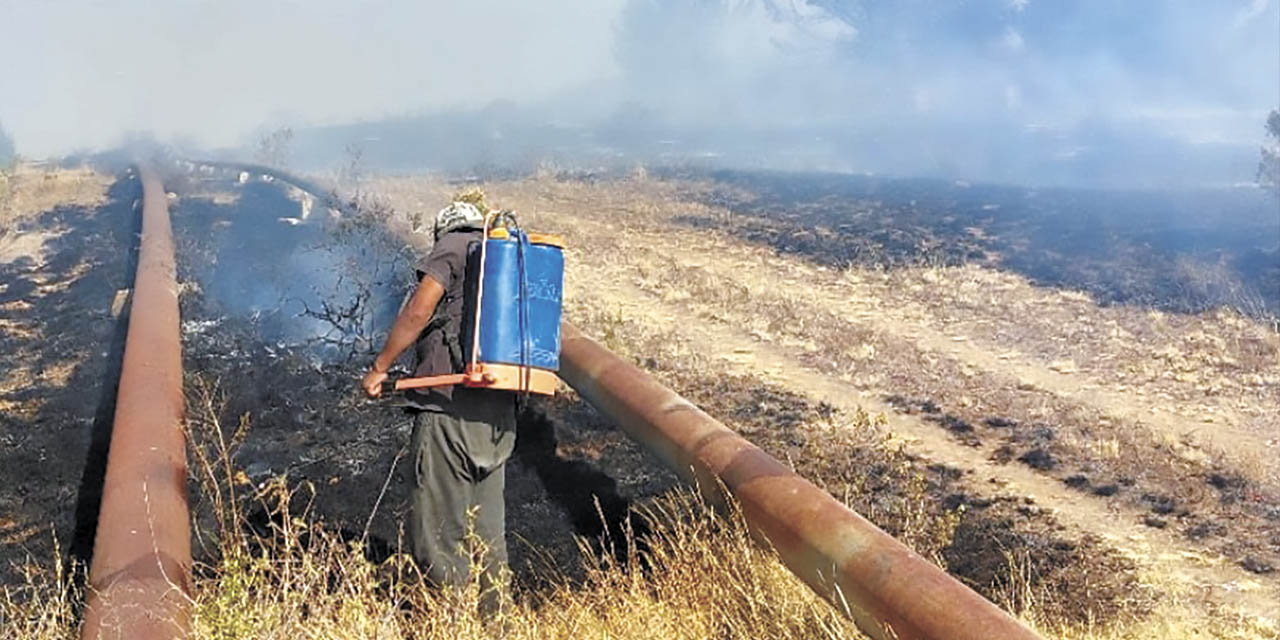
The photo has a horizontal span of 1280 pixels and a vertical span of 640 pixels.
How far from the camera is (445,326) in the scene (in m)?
3.87

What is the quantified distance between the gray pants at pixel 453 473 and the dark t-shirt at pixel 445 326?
6 centimetres

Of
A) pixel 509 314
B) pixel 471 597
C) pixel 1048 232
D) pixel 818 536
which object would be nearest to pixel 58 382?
pixel 509 314

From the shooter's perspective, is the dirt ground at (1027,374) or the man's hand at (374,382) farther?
the dirt ground at (1027,374)

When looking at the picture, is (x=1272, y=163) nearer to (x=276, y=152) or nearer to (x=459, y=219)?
(x=459, y=219)

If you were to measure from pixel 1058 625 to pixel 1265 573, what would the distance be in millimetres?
1429

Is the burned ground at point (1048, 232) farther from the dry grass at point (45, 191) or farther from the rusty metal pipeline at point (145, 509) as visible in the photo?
the dry grass at point (45, 191)

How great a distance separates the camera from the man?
380 centimetres

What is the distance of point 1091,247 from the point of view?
48.3 ft

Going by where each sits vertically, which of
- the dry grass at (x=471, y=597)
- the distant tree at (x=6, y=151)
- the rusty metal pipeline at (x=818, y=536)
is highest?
the rusty metal pipeline at (x=818, y=536)

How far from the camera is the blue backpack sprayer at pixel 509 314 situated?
3.71 metres

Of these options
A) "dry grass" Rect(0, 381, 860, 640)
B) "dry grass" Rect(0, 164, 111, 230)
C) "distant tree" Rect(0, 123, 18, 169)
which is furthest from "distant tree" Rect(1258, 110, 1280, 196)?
"distant tree" Rect(0, 123, 18, 169)

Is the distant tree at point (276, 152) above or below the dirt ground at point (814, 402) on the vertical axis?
above

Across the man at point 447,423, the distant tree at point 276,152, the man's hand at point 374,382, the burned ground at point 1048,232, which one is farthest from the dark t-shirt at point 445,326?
the distant tree at point 276,152

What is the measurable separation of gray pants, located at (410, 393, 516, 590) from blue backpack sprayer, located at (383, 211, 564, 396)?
0.67ft
